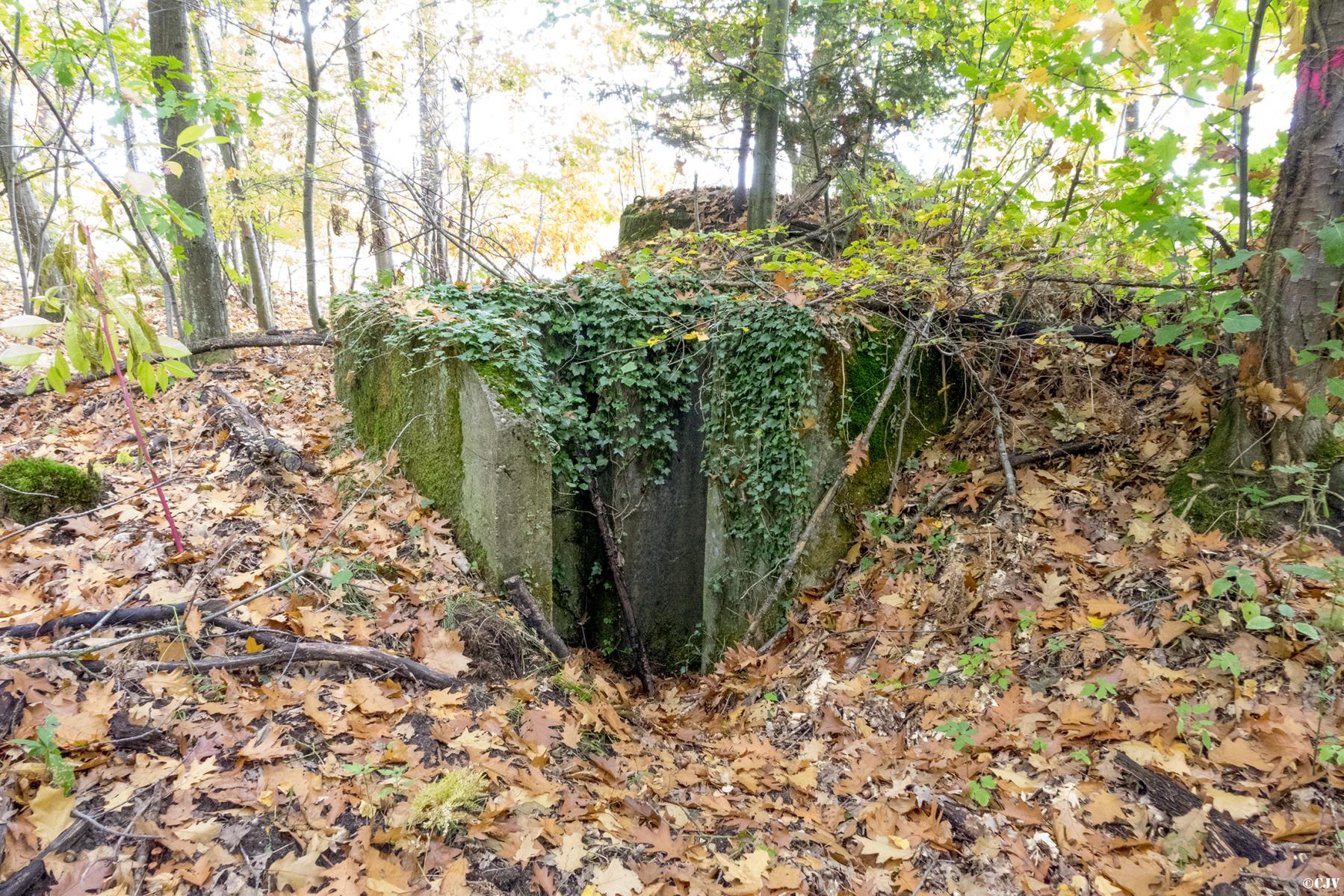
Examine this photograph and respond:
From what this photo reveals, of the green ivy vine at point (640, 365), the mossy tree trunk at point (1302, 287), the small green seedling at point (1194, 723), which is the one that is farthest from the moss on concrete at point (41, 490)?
the mossy tree trunk at point (1302, 287)

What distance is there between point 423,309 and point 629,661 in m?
3.85

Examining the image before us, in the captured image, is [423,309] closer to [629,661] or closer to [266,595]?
[266,595]

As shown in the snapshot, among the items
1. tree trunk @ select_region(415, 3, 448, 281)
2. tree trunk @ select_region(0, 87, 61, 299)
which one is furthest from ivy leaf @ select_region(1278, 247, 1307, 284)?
tree trunk @ select_region(0, 87, 61, 299)

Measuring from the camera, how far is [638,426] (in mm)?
5887

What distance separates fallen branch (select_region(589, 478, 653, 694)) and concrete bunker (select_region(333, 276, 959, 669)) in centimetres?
11

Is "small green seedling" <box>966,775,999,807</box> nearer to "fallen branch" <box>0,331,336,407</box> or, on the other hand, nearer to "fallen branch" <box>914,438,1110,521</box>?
"fallen branch" <box>914,438,1110,521</box>

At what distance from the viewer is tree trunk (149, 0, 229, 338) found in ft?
19.7

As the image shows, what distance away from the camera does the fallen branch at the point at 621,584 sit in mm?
5953

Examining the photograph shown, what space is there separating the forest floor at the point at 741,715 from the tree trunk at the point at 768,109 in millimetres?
4251

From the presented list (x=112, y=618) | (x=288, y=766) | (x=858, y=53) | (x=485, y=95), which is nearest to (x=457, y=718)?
(x=288, y=766)

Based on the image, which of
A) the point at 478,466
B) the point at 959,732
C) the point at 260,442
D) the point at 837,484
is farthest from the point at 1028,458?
the point at 260,442

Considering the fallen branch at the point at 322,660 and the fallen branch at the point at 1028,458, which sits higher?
the fallen branch at the point at 1028,458

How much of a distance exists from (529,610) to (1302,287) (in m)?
4.89

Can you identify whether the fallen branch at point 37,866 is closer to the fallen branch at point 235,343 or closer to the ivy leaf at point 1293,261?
the ivy leaf at point 1293,261
